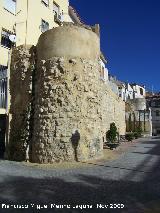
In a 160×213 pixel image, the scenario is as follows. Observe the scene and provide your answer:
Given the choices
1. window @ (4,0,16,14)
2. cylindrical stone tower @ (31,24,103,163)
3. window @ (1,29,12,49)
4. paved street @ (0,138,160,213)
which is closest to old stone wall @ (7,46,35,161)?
cylindrical stone tower @ (31,24,103,163)

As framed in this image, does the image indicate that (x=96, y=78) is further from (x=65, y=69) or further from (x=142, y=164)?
(x=142, y=164)

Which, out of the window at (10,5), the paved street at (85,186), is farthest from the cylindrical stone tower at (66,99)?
the window at (10,5)

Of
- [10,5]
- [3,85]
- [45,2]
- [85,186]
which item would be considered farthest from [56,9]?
[85,186]

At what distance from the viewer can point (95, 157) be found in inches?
602

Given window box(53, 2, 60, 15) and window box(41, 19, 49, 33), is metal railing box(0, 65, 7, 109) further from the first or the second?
window box(53, 2, 60, 15)

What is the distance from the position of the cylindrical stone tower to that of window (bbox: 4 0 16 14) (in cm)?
443

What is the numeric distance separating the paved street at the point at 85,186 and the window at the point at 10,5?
408 inches

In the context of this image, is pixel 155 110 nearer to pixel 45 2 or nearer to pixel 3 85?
pixel 45 2

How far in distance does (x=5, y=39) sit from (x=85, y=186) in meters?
11.9

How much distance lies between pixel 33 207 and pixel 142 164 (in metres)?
7.48

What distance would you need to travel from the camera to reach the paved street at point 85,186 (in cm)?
773

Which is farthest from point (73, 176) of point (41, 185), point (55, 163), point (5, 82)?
point (5, 82)

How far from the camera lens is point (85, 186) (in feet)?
31.3

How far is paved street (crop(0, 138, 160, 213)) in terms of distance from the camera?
7.73 m
